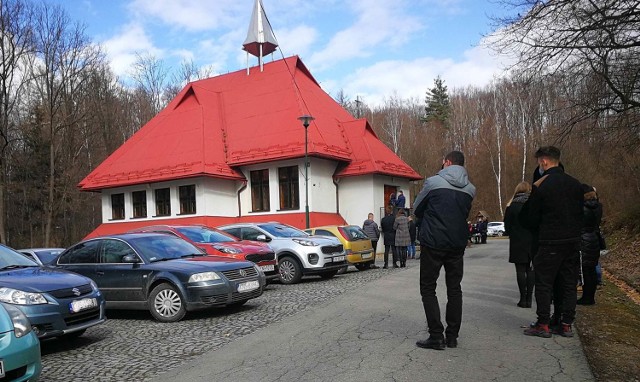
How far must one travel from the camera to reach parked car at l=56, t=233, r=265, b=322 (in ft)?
30.1

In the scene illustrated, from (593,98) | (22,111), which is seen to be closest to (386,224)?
(593,98)

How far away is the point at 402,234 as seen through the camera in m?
17.0

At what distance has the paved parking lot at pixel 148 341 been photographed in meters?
6.36

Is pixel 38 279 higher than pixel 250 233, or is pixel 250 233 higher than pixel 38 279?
pixel 250 233

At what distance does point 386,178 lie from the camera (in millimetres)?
29031

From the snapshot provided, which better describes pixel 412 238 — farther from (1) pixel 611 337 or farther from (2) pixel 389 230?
(1) pixel 611 337

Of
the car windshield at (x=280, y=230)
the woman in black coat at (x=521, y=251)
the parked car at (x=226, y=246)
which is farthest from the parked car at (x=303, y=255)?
the woman in black coat at (x=521, y=251)

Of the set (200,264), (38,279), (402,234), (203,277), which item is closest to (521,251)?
(203,277)

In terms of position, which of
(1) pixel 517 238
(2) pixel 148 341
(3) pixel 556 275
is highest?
(1) pixel 517 238

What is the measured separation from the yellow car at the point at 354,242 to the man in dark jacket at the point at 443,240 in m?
10.7

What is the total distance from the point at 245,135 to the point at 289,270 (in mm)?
15915

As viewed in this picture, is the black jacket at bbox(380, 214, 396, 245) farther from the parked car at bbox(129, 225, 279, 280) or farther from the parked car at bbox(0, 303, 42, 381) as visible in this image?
the parked car at bbox(0, 303, 42, 381)

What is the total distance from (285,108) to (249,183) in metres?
Answer: 4.41

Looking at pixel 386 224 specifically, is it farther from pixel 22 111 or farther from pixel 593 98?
pixel 22 111
